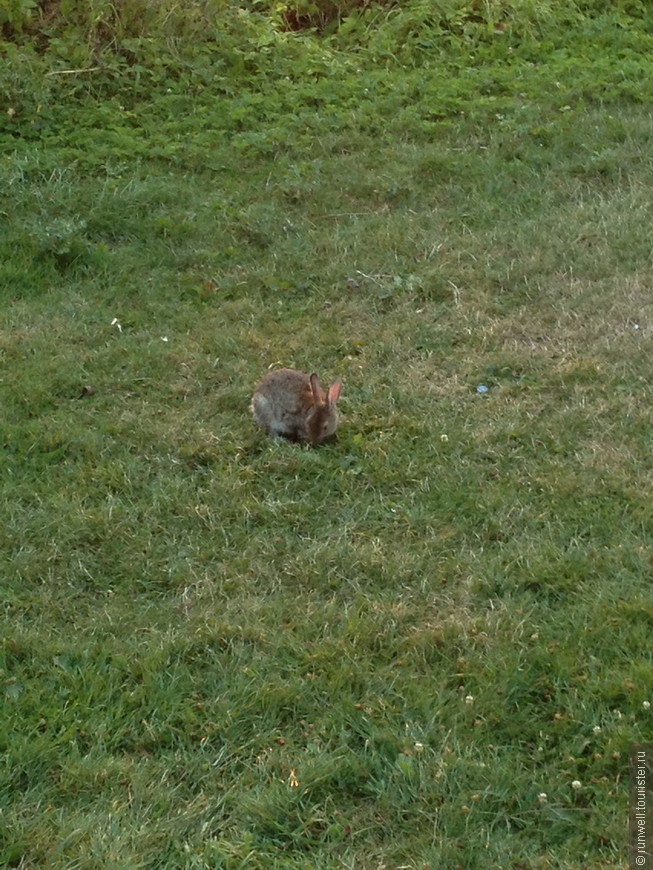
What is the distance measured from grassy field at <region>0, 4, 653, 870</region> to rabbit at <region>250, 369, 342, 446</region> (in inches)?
3.9

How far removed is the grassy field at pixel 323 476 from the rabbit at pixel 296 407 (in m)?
0.10

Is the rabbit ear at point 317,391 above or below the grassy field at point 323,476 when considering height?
above

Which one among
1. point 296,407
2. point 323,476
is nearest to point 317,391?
point 296,407

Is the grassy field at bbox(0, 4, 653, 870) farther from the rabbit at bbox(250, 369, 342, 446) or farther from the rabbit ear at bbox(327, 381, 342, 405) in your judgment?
the rabbit ear at bbox(327, 381, 342, 405)

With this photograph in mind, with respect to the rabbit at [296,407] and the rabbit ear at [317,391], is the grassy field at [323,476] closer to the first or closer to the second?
the rabbit at [296,407]

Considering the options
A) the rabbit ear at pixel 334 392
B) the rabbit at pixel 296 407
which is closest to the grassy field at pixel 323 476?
the rabbit at pixel 296 407

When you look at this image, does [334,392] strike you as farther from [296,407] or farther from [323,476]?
[323,476]

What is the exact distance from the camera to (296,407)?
16.8 feet

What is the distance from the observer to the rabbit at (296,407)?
508 cm

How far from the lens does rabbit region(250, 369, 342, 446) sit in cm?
508

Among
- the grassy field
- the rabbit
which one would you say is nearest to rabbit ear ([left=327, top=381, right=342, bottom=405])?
the rabbit

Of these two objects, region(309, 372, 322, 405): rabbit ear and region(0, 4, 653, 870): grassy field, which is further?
region(309, 372, 322, 405): rabbit ear

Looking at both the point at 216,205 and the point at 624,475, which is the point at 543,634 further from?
the point at 216,205

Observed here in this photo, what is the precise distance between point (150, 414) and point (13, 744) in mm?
2237
